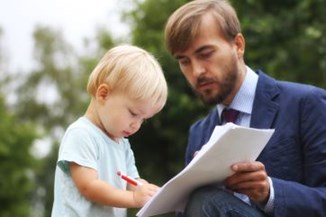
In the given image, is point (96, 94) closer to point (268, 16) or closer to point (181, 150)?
point (268, 16)

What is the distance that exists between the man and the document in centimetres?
3

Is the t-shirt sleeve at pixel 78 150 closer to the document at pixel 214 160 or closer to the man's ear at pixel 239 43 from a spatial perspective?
the document at pixel 214 160

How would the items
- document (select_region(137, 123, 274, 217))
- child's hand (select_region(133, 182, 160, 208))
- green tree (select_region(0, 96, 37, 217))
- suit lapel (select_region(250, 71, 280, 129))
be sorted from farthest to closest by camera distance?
green tree (select_region(0, 96, 37, 217)), suit lapel (select_region(250, 71, 280, 129)), child's hand (select_region(133, 182, 160, 208)), document (select_region(137, 123, 274, 217))

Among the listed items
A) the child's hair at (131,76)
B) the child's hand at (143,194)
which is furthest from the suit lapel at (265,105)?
the child's hand at (143,194)

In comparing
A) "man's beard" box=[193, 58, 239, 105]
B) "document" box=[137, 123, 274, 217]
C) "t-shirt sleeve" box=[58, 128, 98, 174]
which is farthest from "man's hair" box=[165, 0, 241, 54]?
"document" box=[137, 123, 274, 217]

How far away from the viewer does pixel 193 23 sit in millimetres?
2357

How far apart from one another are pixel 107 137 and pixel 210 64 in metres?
0.49

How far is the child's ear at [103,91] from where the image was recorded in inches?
81.7

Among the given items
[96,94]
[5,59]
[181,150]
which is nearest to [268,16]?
[181,150]

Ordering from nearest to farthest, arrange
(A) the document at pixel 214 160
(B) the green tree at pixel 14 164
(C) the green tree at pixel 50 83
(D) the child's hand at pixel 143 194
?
(A) the document at pixel 214 160 → (D) the child's hand at pixel 143 194 → (B) the green tree at pixel 14 164 → (C) the green tree at pixel 50 83

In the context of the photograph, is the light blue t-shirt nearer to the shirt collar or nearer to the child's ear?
the child's ear

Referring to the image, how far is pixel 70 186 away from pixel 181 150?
5.13 m

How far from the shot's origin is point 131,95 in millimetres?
2029

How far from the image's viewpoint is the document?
1.70 m
